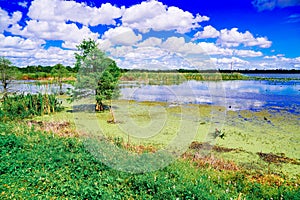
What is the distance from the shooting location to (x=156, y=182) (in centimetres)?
466

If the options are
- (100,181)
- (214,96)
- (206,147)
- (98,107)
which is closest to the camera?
(100,181)

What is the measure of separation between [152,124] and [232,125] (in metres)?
4.03

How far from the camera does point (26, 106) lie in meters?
13.1

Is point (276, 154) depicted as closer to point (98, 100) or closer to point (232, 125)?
point (232, 125)

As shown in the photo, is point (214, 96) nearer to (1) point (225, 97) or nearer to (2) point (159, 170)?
(1) point (225, 97)

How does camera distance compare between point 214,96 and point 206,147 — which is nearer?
point 206,147

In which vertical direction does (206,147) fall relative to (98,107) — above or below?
below

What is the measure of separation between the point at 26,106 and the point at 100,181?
1027 cm

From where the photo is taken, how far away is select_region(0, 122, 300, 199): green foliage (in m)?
4.36

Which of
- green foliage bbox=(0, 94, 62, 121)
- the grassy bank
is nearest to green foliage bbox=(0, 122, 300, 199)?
the grassy bank

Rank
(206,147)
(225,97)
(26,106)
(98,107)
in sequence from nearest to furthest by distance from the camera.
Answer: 1. (206,147)
2. (26,106)
3. (98,107)
4. (225,97)

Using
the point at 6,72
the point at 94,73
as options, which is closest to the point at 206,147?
the point at 94,73

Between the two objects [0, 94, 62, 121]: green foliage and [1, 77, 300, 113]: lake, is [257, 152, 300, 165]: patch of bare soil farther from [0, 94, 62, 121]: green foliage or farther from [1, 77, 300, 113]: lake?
[0, 94, 62, 121]: green foliage

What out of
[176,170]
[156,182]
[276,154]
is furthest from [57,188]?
[276,154]
